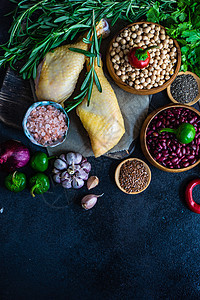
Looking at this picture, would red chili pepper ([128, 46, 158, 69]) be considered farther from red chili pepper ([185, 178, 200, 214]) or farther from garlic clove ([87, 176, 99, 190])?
red chili pepper ([185, 178, 200, 214])

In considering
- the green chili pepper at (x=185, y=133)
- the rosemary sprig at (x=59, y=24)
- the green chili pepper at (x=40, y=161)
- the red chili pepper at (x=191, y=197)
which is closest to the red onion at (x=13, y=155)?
the green chili pepper at (x=40, y=161)

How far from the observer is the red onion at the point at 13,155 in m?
1.84

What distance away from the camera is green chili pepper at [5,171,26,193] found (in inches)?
72.7

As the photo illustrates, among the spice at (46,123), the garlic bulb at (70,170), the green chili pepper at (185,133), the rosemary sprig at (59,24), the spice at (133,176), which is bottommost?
the spice at (133,176)

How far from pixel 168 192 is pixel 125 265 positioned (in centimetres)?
62

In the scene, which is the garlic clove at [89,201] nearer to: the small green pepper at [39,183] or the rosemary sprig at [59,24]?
the small green pepper at [39,183]

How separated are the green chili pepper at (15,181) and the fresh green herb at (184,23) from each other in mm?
1327

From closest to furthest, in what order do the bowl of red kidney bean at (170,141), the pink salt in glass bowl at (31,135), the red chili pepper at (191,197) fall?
the pink salt in glass bowl at (31,135), the bowl of red kidney bean at (170,141), the red chili pepper at (191,197)

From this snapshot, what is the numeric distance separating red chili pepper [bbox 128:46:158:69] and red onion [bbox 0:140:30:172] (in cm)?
90

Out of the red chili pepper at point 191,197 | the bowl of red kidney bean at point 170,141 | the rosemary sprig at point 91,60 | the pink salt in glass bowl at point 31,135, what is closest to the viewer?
the rosemary sprig at point 91,60

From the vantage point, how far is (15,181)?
184 cm

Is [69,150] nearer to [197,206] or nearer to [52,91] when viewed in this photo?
[52,91]

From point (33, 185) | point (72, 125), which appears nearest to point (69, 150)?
point (72, 125)

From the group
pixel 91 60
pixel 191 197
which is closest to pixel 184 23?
pixel 91 60
